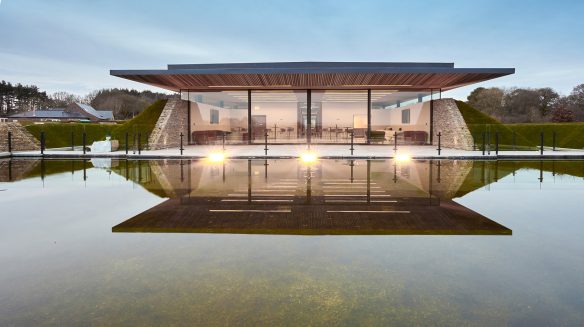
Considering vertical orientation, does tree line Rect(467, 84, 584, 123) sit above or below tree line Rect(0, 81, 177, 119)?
below

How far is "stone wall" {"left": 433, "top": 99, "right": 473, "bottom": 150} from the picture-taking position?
949 inches

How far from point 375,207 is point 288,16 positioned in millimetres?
36210

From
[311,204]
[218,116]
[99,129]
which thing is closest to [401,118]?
[218,116]

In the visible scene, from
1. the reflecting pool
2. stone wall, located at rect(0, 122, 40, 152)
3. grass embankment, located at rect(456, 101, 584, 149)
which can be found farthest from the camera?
grass embankment, located at rect(456, 101, 584, 149)

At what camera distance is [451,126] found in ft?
83.5

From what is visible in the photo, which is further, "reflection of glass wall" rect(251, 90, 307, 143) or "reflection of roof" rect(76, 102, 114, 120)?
"reflection of roof" rect(76, 102, 114, 120)

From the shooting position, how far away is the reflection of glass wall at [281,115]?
93.4ft

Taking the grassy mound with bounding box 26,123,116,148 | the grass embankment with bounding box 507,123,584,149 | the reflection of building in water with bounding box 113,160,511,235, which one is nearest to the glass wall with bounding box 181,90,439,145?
the grassy mound with bounding box 26,123,116,148

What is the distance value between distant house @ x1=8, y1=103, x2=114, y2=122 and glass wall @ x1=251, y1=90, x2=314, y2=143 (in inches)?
3280

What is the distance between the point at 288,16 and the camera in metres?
40.2

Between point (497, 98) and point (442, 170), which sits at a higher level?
point (497, 98)

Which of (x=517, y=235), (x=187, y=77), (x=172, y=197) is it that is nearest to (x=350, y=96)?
Answer: (x=187, y=77)

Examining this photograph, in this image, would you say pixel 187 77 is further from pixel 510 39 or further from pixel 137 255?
pixel 510 39

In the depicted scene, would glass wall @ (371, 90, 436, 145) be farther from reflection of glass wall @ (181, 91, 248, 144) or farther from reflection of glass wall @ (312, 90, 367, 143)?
reflection of glass wall @ (181, 91, 248, 144)
